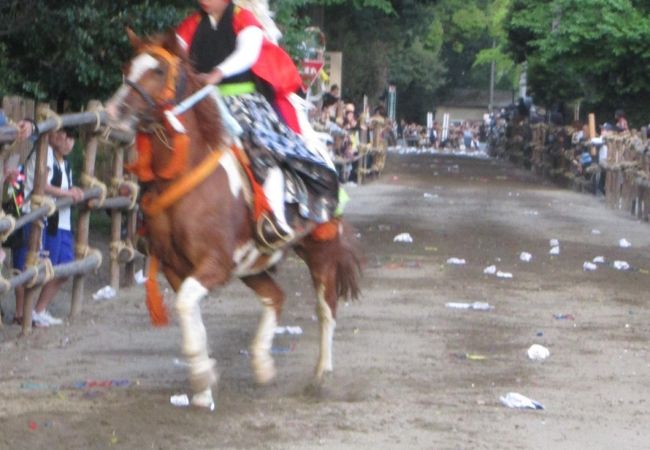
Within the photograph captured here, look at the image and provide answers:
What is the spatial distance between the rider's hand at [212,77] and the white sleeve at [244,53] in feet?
0.25

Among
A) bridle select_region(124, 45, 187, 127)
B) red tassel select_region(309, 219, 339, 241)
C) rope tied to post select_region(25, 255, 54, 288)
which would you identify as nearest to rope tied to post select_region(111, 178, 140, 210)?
rope tied to post select_region(25, 255, 54, 288)

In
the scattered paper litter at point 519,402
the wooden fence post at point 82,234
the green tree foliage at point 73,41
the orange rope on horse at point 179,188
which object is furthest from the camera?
the green tree foliage at point 73,41

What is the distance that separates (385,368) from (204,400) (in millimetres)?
2081

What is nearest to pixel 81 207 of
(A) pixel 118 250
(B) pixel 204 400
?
(A) pixel 118 250

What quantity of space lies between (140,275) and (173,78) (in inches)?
283

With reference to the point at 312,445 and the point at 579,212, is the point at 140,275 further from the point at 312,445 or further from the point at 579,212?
the point at 579,212

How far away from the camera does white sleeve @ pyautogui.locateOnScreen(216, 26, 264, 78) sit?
920 cm

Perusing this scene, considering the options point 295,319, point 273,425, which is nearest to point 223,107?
point 273,425

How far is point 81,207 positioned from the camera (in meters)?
13.3

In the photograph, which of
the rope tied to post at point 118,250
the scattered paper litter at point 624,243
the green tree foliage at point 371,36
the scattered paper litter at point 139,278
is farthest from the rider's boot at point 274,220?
the green tree foliage at point 371,36

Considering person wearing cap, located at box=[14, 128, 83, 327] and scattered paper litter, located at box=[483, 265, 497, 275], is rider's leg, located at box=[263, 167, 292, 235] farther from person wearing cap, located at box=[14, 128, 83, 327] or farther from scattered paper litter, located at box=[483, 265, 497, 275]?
scattered paper litter, located at box=[483, 265, 497, 275]

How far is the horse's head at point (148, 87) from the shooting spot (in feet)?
28.0

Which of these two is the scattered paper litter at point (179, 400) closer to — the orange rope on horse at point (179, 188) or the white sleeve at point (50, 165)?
the orange rope on horse at point (179, 188)

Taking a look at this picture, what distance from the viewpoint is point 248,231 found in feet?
29.9
